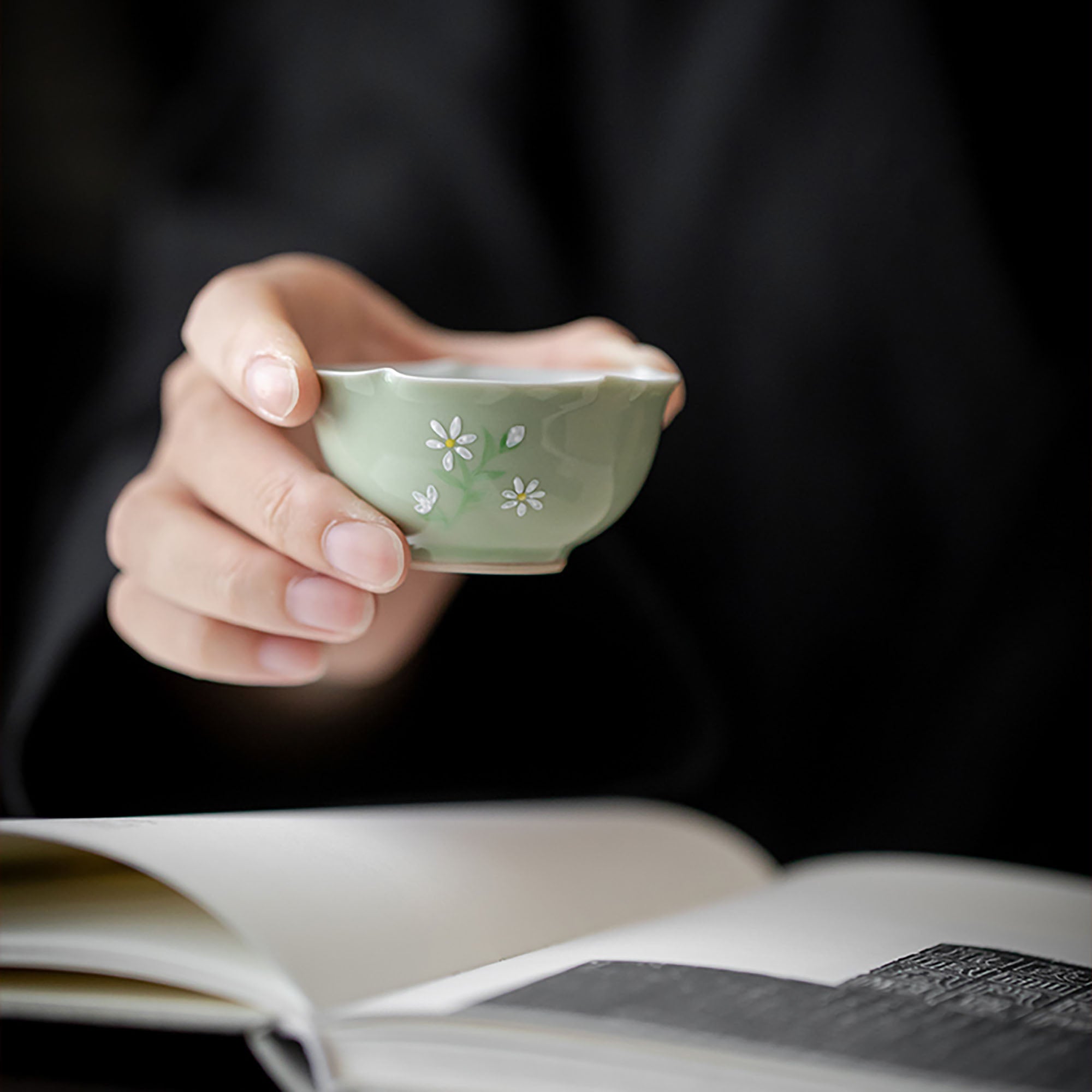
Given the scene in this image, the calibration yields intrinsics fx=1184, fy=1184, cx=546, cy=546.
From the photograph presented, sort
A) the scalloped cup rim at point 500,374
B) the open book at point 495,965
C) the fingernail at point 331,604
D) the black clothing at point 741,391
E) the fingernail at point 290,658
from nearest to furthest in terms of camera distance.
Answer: the open book at point 495,965
the scalloped cup rim at point 500,374
the fingernail at point 331,604
the fingernail at point 290,658
the black clothing at point 741,391

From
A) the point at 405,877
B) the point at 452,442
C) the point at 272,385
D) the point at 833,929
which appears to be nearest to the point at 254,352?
the point at 272,385

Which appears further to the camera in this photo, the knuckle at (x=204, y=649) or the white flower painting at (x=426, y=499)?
the knuckle at (x=204, y=649)

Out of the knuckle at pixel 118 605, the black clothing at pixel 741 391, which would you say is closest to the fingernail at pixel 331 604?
the knuckle at pixel 118 605

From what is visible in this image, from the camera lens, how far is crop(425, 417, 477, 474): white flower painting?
0.55 m

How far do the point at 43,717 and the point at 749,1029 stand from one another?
710 millimetres

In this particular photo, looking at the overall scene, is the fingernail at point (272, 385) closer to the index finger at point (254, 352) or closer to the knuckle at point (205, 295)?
the index finger at point (254, 352)

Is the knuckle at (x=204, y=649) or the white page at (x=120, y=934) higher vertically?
the knuckle at (x=204, y=649)

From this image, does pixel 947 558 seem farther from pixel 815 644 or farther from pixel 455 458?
pixel 455 458

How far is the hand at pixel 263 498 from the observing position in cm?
61

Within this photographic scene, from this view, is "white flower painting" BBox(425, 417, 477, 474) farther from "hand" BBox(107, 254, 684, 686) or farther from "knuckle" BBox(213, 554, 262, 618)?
"knuckle" BBox(213, 554, 262, 618)

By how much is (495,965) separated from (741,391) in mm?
836

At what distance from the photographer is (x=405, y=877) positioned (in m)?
0.59

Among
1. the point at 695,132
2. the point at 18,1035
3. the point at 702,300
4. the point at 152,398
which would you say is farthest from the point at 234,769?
the point at 695,132

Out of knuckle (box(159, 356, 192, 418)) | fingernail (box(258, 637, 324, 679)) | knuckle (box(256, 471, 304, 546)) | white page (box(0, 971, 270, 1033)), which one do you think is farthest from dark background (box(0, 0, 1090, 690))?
white page (box(0, 971, 270, 1033))
